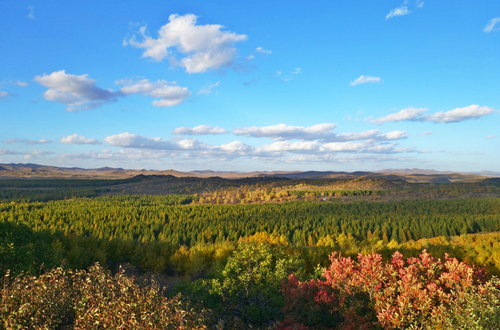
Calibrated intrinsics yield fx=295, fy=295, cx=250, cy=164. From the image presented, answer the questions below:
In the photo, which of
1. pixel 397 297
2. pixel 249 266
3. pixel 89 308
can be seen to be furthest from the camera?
pixel 249 266

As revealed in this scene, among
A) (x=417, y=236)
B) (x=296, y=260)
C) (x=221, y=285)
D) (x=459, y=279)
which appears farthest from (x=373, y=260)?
(x=417, y=236)

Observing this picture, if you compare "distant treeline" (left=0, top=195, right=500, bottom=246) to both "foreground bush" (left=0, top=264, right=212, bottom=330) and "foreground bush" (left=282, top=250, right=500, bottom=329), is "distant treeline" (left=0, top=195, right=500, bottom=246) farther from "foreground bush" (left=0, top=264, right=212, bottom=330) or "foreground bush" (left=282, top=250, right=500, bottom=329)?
"foreground bush" (left=0, top=264, right=212, bottom=330)

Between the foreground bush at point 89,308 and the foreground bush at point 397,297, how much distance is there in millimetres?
4257

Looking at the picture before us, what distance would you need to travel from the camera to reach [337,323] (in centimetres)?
951

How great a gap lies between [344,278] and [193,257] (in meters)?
12.7

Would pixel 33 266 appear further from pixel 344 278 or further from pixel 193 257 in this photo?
pixel 344 278

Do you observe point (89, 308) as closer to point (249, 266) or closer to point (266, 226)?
point (249, 266)

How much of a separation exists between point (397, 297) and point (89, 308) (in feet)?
25.4

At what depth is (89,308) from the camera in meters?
6.33

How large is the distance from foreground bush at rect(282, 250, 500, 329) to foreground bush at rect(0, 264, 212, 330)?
4.26m

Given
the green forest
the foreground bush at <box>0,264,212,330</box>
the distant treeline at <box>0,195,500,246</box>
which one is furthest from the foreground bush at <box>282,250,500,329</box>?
the distant treeline at <box>0,195,500,246</box>

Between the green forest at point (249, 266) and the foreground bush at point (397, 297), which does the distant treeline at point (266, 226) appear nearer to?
the green forest at point (249, 266)

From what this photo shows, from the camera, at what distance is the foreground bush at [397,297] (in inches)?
288

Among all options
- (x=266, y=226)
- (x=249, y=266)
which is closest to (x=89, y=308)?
(x=249, y=266)
